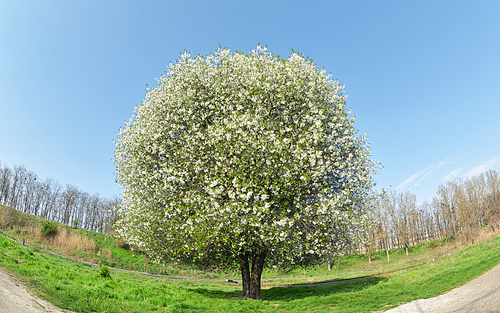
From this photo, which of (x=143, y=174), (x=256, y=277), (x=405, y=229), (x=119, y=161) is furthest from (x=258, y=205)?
(x=405, y=229)

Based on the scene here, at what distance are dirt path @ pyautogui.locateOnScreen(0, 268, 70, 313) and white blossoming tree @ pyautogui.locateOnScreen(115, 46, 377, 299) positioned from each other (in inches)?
264

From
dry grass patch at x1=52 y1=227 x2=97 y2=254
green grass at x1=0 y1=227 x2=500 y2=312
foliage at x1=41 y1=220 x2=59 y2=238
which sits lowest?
green grass at x1=0 y1=227 x2=500 y2=312

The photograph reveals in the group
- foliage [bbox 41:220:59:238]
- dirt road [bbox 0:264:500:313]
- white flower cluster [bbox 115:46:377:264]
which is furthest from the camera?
foliage [bbox 41:220:59:238]

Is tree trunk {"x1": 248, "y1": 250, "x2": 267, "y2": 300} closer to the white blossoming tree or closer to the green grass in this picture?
the white blossoming tree

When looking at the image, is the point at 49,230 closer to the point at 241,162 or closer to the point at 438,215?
the point at 241,162

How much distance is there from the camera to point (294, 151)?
15.3m

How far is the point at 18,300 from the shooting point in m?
9.55

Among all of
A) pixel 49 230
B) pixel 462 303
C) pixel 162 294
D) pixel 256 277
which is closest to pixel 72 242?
pixel 49 230

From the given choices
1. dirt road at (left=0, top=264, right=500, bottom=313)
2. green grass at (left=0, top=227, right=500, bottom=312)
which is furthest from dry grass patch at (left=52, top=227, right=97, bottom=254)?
dirt road at (left=0, top=264, right=500, bottom=313)

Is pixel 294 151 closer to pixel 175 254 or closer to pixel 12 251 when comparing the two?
pixel 175 254

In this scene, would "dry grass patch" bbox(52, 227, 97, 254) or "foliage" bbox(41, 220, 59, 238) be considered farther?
"foliage" bbox(41, 220, 59, 238)

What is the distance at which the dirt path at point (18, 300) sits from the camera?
8766mm

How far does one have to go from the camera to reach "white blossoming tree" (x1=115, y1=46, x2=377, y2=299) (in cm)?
1531

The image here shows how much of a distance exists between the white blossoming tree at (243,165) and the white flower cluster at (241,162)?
8cm
